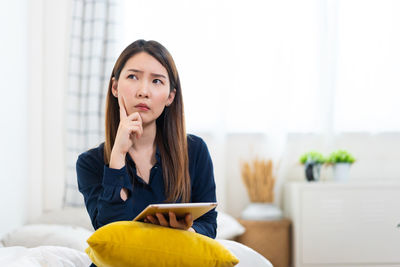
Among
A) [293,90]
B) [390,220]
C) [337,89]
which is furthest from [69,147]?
[390,220]

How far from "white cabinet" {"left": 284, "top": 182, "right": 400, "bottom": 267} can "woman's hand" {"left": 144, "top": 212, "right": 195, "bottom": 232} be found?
213 centimetres

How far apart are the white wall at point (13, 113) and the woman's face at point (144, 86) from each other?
5.87 feet

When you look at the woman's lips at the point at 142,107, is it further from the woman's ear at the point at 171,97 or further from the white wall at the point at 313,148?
the white wall at the point at 313,148

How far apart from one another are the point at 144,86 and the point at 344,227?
2.24 m

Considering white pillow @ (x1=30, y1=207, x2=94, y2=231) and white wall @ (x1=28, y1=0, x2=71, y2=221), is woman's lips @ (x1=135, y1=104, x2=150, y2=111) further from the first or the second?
white wall @ (x1=28, y1=0, x2=71, y2=221)

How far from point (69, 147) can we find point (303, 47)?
187cm

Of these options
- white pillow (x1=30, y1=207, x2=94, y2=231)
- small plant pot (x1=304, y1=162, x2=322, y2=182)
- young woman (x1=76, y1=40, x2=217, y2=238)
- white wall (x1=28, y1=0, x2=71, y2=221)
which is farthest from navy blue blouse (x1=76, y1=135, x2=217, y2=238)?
white wall (x1=28, y1=0, x2=71, y2=221)

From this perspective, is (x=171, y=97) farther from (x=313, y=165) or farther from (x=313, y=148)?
(x=313, y=148)

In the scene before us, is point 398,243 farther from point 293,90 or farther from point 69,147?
point 69,147

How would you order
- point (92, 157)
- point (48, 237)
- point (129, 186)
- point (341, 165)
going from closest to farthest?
point (129, 186) → point (92, 157) → point (48, 237) → point (341, 165)

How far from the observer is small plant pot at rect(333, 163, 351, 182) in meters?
3.27

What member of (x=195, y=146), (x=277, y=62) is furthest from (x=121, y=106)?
(x=277, y=62)

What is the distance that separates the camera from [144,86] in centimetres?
130

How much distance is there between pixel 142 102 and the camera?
1.31 meters
